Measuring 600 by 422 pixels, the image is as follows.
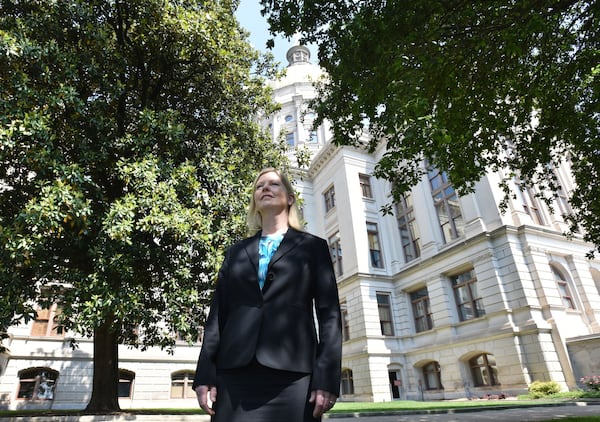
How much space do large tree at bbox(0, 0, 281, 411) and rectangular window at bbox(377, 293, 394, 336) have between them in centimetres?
1800

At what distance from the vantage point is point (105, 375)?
10961 mm

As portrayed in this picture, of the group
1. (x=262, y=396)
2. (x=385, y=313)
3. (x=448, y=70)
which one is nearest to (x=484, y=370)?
(x=385, y=313)

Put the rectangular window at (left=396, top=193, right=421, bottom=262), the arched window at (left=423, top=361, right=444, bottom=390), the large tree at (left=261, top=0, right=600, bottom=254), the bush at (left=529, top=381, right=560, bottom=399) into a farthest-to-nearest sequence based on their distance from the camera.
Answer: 1. the rectangular window at (left=396, top=193, right=421, bottom=262)
2. the arched window at (left=423, top=361, right=444, bottom=390)
3. the bush at (left=529, top=381, right=560, bottom=399)
4. the large tree at (left=261, top=0, right=600, bottom=254)

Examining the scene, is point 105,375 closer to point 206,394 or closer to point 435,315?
point 206,394

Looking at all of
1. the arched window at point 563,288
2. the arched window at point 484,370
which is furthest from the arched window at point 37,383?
the arched window at point 563,288

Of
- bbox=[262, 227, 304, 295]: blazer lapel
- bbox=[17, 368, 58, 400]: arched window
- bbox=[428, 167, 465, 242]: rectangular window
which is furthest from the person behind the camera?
bbox=[428, 167, 465, 242]: rectangular window

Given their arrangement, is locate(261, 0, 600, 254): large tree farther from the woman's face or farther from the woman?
the woman

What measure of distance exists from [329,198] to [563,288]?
59.7ft

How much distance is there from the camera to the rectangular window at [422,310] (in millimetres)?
25031

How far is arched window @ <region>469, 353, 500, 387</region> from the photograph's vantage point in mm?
19844

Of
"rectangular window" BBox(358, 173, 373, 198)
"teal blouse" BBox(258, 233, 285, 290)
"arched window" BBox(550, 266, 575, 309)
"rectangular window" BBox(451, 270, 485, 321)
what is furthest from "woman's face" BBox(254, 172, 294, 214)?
"rectangular window" BBox(358, 173, 373, 198)

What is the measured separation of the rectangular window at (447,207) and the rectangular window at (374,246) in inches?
217

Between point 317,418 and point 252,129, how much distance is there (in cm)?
1176

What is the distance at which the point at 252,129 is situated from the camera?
13141mm
